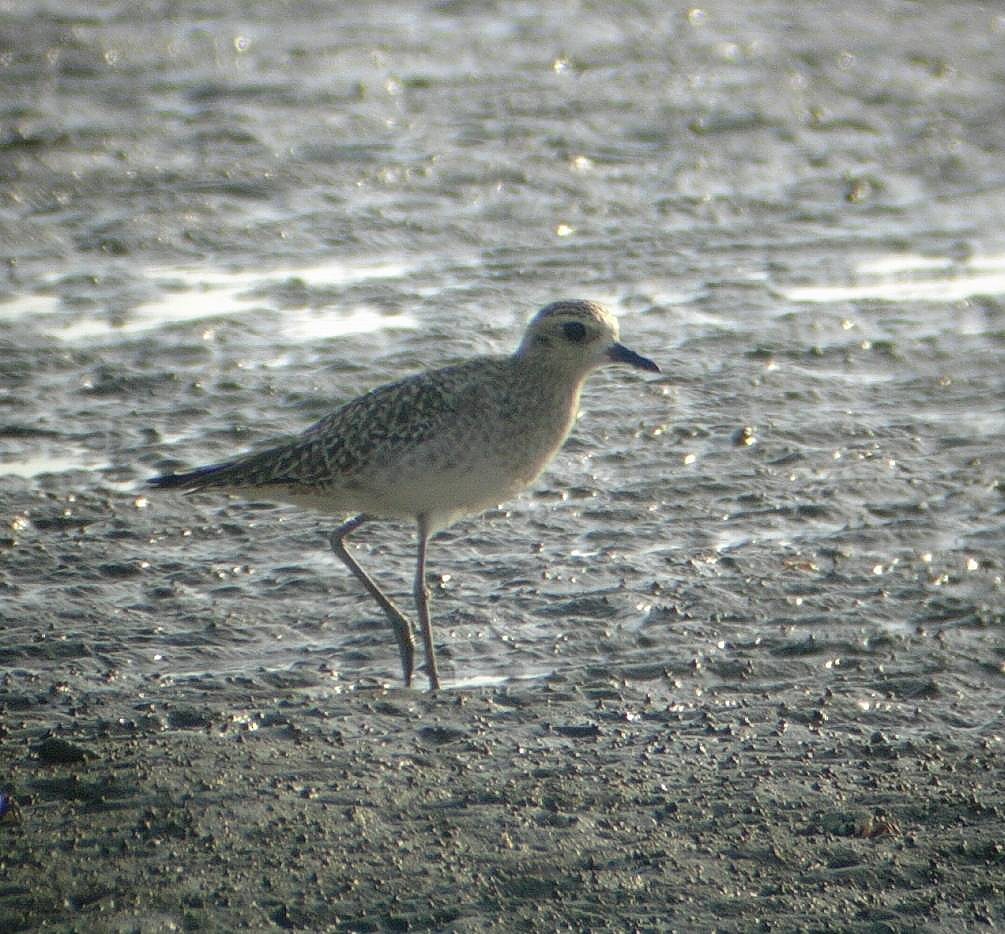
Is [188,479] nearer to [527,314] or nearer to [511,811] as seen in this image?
[511,811]

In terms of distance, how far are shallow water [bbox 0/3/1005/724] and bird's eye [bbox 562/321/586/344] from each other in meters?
1.19

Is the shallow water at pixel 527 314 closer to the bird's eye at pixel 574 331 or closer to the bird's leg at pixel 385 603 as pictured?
the bird's leg at pixel 385 603

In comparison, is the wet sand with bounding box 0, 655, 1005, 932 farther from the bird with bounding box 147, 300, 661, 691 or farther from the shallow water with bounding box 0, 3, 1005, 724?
the bird with bounding box 147, 300, 661, 691

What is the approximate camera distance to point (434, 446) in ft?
25.2

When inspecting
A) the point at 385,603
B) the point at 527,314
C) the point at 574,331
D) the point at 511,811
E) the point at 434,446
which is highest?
the point at 574,331

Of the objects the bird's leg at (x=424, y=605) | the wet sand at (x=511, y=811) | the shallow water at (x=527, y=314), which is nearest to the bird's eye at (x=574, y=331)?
the bird's leg at (x=424, y=605)

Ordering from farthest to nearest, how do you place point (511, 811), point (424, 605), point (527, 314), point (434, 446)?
point (527, 314)
point (424, 605)
point (434, 446)
point (511, 811)

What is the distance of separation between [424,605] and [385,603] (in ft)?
0.60

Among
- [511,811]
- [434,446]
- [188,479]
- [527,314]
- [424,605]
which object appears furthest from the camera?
[527,314]

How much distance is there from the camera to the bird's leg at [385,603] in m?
7.66

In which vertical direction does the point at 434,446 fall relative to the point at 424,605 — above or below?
above

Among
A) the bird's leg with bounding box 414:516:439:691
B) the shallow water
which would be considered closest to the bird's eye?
the bird's leg with bounding box 414:516:439:691

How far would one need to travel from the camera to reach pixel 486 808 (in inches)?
247

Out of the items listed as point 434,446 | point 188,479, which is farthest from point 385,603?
point 188,479
